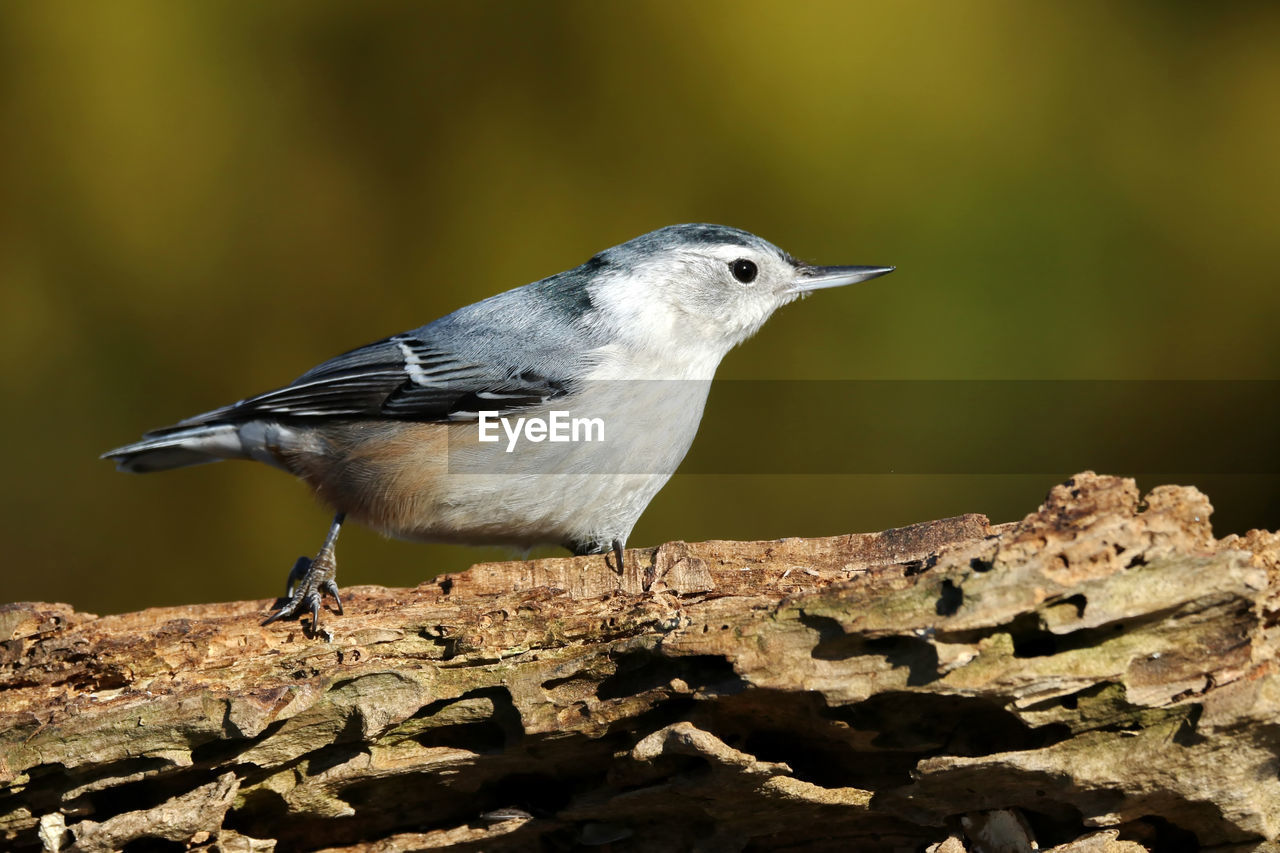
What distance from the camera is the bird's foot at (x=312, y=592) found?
6.91 ft

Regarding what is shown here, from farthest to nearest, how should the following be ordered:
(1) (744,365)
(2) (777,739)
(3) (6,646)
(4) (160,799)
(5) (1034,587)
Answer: (1) (744,365), (3) (6,646), (4) (160,799), (2) (777,739), (5) (1034,587)

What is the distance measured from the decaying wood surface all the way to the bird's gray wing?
0.53 m

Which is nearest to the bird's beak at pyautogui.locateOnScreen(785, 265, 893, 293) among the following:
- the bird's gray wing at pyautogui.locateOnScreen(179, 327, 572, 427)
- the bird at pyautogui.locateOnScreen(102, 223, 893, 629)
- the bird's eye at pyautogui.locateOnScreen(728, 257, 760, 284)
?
the bird at pyautogui.locateOnScreen(102, 223, 893, 629)

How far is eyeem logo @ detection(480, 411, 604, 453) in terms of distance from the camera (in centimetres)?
235

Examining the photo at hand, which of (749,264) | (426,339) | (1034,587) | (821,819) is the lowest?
(821,819)

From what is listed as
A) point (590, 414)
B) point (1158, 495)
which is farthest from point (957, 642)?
point (590, 414)

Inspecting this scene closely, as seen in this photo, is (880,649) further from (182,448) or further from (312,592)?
(182,448)

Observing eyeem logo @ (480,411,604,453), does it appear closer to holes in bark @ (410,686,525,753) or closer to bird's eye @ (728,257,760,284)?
bird's eye @ (728,257,760,284)

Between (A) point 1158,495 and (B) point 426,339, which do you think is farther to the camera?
(B) point 426,339

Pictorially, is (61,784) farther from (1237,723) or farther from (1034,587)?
(1237,723)

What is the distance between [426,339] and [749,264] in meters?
0.83

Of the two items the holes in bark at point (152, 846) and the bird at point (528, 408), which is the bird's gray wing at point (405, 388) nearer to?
the bird at point (528, 408)

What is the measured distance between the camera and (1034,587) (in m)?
1.45

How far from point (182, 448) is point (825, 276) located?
1729 mm
